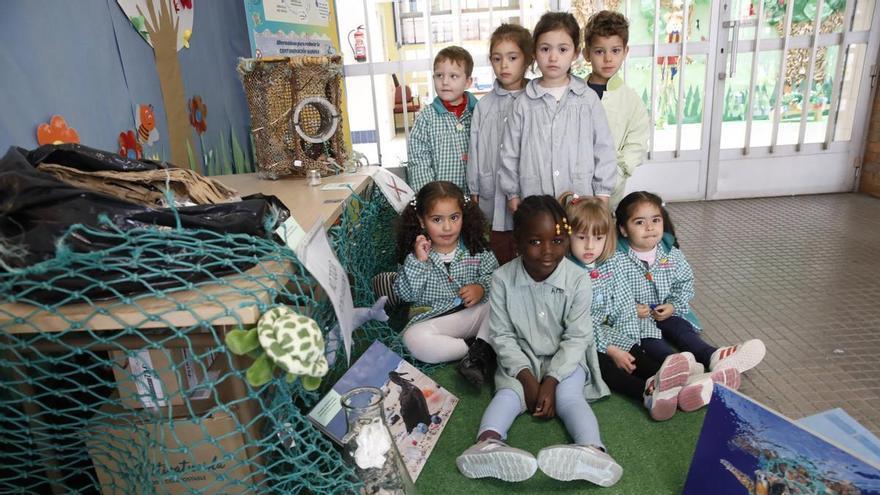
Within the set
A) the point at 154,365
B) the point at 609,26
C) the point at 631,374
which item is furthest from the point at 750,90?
the point at 154,365

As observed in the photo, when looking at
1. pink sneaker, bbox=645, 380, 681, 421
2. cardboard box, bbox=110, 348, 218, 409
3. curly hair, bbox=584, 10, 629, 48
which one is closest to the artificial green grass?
pink sneaker, bbox=645, 380, 681, 421

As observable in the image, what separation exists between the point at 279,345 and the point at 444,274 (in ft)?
3.37

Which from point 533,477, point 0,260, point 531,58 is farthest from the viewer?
point 531,58

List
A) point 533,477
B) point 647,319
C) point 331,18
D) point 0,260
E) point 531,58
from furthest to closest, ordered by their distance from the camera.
Result: point 331,18
point 531,58
point 647,319
point 533,477
point 0,260

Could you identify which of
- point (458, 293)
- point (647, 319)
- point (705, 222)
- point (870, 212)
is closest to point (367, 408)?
point (458, 293)

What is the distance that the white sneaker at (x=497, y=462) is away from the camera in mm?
1189

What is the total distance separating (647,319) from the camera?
1767 millimetres

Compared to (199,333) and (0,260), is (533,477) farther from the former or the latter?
(0,260)

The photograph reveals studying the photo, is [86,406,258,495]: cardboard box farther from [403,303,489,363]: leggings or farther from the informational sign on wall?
the informational sign on wall

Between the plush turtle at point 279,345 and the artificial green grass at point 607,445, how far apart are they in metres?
0.59

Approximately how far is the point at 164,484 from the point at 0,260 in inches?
19.6

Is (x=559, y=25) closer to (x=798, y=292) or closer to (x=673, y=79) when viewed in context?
(x=798, y=292)

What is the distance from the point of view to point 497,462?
1212 mm

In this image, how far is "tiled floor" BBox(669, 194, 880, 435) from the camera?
5.17ft
